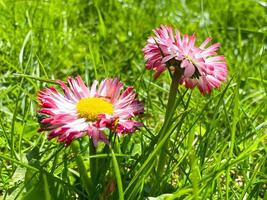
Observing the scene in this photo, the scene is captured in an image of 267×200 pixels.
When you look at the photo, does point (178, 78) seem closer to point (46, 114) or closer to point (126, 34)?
point (46, 114)

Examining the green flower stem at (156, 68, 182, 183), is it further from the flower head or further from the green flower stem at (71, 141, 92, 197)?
the green flower stem at (71, 141, 92, 197)

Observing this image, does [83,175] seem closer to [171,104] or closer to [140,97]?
[171,104]

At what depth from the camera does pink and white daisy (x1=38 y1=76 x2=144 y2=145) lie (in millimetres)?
1005

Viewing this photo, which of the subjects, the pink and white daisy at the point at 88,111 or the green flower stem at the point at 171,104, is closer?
the pink and white daisy at the point at 88,111

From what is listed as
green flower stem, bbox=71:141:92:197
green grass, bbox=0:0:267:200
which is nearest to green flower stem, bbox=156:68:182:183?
green grass, bbox=0:0:267:200

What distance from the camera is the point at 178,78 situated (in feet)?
3.68

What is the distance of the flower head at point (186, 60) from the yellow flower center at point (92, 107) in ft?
0.42

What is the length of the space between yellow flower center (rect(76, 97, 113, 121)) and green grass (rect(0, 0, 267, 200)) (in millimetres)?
72

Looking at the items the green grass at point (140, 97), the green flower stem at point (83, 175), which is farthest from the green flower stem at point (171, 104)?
the green flower stem at point (83, 175)

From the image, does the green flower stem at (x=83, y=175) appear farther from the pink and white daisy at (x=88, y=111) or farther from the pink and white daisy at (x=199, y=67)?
the pink and white daisy at (x=199, y=67)

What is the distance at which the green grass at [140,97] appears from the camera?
110 centimetres

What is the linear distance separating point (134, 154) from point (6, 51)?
0.79m

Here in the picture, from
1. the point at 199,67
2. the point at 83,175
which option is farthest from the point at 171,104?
the point at 83,175

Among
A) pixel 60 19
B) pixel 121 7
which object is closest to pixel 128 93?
pixel 60 19
